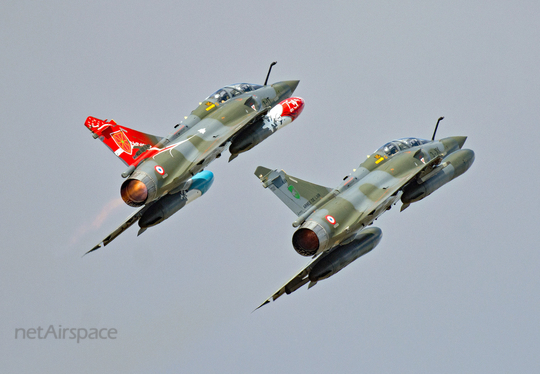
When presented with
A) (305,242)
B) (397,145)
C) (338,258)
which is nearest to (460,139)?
(397,145)

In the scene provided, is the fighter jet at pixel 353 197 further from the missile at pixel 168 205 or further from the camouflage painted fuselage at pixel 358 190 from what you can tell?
the missile at pixel 168 205

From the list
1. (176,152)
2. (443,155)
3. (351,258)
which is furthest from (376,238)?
(176,152)

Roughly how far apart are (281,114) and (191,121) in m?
5.37

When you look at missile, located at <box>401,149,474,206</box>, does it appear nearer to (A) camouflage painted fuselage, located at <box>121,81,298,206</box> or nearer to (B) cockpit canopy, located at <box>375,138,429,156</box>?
(B) cockpit canopy, located at <box>375,138,429,156</box>

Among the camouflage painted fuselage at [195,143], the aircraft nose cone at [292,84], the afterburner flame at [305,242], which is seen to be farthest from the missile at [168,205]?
the aircraft nose cone at [292,84]

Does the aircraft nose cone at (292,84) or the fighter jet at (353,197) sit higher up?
the aircraft nose cone at (292,84)

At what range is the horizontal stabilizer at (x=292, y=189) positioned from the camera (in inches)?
2458

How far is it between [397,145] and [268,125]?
7.33 meters

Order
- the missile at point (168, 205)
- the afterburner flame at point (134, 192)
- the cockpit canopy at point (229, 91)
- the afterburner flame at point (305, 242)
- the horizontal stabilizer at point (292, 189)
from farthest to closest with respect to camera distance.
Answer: the cockpit canopy at point (229, 91) → the missile at point (168, 205) → the afterburner flame at point (134, 192) → the horizontal stabilizer at point (292, 189) → the afterburner flame at point (305, 242)

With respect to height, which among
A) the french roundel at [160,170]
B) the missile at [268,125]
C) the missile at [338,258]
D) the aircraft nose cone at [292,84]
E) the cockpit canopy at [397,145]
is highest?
the aircraft nose cone at [292,84]

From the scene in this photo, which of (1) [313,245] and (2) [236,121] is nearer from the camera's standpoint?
(1) [313,245]

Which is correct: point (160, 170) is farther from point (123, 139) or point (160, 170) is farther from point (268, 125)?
point (268, 125)

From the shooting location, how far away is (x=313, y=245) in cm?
5925

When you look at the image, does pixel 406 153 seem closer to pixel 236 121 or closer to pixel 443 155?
pixel 443 155
